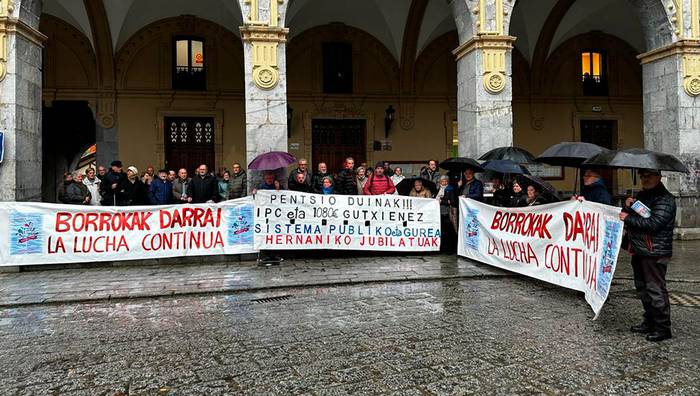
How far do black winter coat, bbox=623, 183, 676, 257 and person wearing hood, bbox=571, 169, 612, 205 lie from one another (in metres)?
1.57

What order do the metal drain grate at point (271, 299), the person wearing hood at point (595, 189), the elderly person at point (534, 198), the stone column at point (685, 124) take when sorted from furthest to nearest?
the stone column at point (685, 124)
the elderly person at point (534, 198)
the person wearing hood at point (595, 189)
the metal drain grate at point (271, 299)

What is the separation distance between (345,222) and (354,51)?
1035 cm

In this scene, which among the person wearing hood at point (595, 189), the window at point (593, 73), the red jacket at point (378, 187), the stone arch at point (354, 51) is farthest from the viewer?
the window at point (593, 73)

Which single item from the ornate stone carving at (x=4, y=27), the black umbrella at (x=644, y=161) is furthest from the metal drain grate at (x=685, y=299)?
the ornate stone carving at (x=4, y=27)

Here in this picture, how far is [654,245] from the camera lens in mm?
4676

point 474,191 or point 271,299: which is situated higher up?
point 474,191

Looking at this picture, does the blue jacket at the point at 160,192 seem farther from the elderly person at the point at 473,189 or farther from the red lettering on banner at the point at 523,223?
the red lettering on banner at the point at 523,223

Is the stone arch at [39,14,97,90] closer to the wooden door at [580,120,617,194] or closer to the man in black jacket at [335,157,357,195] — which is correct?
the man in black jacket at [335,157,357,195]

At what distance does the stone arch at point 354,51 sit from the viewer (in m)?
17.4

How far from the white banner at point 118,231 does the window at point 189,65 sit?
30.7 ft

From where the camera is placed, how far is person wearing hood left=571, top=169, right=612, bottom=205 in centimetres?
642

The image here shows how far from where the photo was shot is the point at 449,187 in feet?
33.7

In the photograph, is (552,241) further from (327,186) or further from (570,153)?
(327,186)

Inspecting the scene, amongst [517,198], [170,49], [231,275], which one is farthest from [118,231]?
[170,49]
